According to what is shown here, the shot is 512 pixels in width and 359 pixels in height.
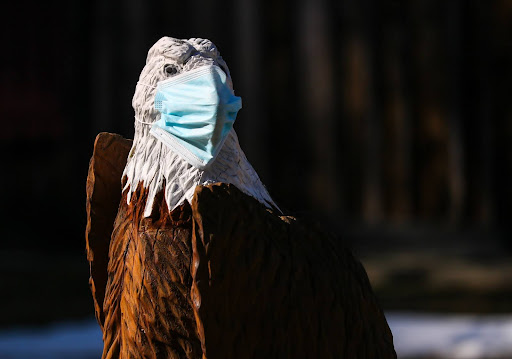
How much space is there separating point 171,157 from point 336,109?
11.3 feet

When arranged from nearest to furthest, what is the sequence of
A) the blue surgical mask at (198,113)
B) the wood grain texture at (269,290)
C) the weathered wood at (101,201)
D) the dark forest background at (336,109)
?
the wood grain texture at (269,290) → the blue surgical mask at (198,113) → the weathered wood at (101,201) → the dark forest background at (336,109)

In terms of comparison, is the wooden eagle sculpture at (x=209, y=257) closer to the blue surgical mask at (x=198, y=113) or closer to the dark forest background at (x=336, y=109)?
the blue surgical mask at (x=198, y=113)

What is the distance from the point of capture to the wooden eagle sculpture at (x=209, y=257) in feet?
4.64

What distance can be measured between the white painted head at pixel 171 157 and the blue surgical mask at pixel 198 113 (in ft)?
0.08

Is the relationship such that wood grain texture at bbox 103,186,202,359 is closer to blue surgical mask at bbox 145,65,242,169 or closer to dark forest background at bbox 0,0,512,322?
blue surgical mask at bbox 145,65,242,169

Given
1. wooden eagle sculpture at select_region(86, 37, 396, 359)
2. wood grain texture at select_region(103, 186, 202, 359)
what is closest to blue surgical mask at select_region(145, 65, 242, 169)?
wooden eagle sculpture at select_region(86, 37, 396, 359)

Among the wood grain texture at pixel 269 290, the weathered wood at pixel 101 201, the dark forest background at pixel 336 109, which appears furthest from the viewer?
the dark forest background at pixel 336 109

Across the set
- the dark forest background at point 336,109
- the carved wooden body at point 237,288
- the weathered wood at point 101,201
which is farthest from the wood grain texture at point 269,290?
the dark forest background at point 336,109

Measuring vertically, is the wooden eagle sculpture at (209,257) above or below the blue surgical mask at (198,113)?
below

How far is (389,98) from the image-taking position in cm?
484

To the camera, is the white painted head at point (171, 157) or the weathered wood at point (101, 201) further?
the weathered wood at point (101, 201)

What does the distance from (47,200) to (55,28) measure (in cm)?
118

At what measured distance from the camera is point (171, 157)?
1556 mm

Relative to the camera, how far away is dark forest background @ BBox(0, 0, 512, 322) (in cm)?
469
